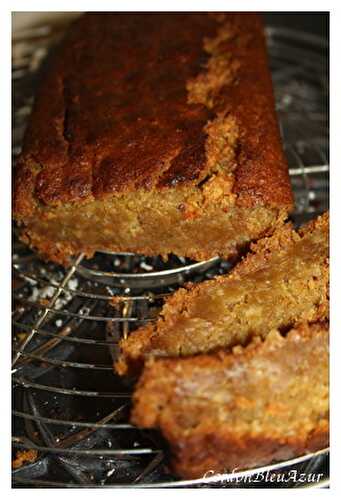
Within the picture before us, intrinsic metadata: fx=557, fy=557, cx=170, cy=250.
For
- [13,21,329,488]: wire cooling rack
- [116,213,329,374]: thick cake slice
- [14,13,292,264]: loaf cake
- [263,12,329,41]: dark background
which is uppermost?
[263,12,329,41]: dark background

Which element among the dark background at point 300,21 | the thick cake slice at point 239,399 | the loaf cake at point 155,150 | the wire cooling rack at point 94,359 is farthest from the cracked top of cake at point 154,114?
the dark background at point 300,21

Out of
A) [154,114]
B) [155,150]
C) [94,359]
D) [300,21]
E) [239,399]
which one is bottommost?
[94,359]

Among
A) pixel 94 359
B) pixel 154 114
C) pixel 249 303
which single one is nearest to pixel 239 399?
pixel 249 303

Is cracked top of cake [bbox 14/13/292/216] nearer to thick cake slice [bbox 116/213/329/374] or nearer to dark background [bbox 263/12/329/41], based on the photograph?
thick cake slice [bbox 116/213/329/374]

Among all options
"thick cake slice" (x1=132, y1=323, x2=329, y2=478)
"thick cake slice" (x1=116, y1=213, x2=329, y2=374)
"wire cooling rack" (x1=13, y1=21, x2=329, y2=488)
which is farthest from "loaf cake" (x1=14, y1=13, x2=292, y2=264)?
"thick cake slice" (x1=132, y1=323, x2=329, y2=478)

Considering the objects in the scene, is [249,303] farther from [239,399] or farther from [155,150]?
[155,150]

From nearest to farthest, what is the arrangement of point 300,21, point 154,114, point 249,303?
point 249,303, point 154,114, point 300,21
